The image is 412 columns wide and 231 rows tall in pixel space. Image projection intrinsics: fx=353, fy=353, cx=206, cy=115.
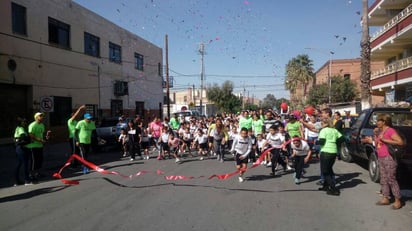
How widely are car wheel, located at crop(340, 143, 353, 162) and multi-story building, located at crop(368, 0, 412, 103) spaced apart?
11260 millimetres

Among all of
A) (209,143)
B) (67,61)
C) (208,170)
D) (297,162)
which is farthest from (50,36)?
(297,162)

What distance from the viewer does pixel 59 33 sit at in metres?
22.6

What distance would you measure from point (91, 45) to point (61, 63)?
488 cm

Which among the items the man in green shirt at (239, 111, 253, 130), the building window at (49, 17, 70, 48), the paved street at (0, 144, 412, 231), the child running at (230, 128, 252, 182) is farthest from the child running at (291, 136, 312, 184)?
the building window at (49, 17, 70, 48)

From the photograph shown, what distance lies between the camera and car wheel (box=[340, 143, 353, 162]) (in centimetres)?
1213

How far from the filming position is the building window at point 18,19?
18438mm

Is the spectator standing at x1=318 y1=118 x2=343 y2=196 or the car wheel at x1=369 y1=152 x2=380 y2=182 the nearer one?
the spectator standing at x1=318 y1=118 x2=343 y2=196

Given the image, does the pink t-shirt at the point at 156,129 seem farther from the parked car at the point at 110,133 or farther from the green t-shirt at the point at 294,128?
the green t-shirt at the point at 294,128

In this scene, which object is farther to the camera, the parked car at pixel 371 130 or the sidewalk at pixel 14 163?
the sidewalk at pixel 14 163

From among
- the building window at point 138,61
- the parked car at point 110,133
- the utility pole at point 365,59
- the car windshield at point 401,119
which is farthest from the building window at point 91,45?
the car windshield at point 401,119

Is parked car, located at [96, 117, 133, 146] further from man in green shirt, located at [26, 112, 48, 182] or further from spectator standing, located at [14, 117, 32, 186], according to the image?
spectator standing, located at [14, 117, 32, 186]

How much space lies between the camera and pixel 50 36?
851 inches

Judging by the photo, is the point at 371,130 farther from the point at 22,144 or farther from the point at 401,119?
the point at 22,144

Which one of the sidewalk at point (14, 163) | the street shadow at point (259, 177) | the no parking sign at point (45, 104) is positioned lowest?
the sidewalk at point (14, 163)
